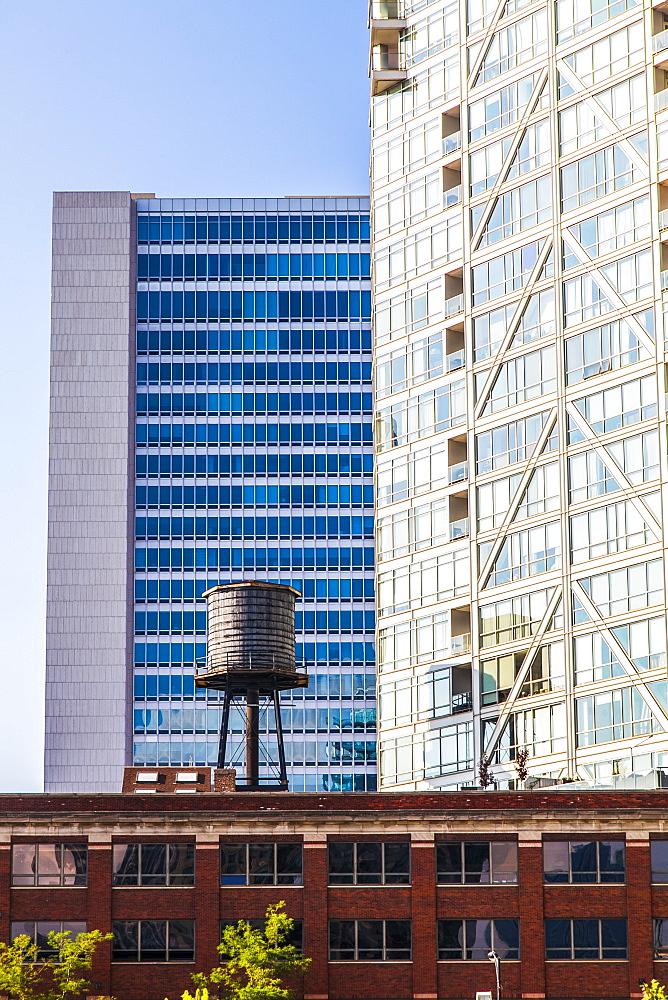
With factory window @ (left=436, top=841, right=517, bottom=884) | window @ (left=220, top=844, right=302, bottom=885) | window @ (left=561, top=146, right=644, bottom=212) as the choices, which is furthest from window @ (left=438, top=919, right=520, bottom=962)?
window @ (left=561, top=146, right=644, bottom=212)

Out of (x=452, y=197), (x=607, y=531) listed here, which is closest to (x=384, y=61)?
(x=452, y=197)

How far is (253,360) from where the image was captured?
166 m

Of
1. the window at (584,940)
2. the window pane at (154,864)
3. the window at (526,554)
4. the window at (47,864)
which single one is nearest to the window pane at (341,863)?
the window pane at (154,864)

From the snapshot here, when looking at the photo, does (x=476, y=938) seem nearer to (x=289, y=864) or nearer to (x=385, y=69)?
(x=289, y=864)

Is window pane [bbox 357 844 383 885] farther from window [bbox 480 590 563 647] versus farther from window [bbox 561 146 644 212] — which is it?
A: window [bbox 561 146 644 212]

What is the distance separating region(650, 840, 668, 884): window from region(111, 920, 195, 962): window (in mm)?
19624

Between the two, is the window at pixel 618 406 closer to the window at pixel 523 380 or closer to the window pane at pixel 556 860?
the window at pixel 523 380

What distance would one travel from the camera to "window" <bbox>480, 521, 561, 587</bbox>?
92.6 meters

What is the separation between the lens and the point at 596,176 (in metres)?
94.3

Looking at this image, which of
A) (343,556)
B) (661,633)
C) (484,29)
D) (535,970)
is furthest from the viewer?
(343,556)

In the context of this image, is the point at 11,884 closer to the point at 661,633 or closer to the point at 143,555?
the point at 661,633

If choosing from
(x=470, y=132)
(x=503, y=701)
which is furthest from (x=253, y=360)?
(x=503, y=701)

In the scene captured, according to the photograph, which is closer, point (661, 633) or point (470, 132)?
point (661, 633)

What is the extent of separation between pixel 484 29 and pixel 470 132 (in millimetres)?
6077
